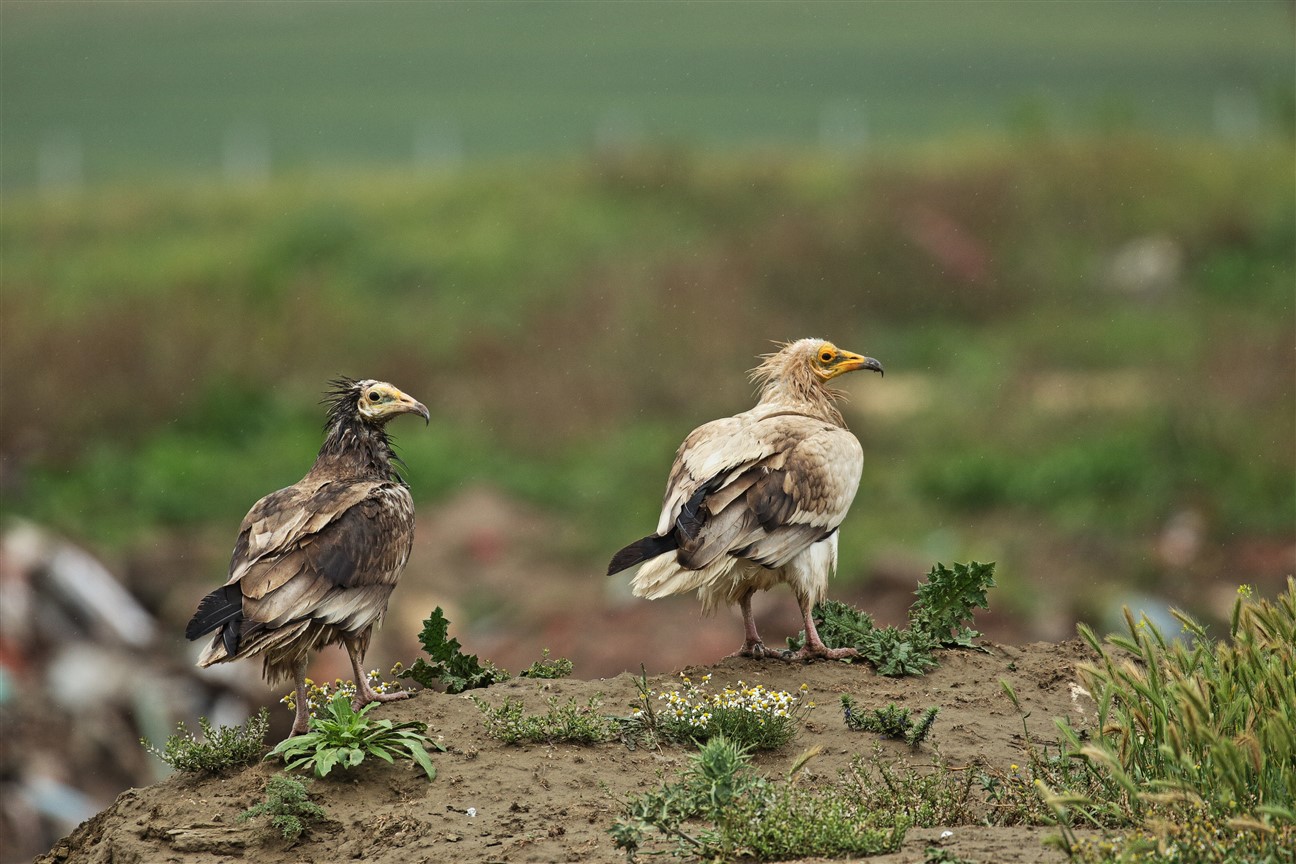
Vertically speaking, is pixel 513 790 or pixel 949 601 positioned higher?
pixel 949 601

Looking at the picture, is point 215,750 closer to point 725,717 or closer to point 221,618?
point 221,618

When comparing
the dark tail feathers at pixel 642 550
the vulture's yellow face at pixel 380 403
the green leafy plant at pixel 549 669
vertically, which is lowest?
the green leafy plant at pixel 549 669

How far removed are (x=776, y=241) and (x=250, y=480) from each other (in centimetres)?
1115

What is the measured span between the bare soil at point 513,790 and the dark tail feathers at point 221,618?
0.76 meters

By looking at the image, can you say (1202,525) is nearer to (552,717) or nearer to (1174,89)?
(552,717)

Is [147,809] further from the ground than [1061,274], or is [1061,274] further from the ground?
[1061,274]

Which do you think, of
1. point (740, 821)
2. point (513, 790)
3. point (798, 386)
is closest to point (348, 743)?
point (513, 790)

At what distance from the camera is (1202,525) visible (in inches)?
876

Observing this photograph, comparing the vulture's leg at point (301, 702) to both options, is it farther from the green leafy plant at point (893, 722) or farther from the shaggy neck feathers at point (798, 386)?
the shaggy neck feathers at point (798, 386)

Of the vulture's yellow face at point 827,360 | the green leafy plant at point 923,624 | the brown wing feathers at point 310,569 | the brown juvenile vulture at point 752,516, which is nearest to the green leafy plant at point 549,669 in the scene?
the brown juvenile vulture at point 752,516

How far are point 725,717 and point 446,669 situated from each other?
1983 millimetres

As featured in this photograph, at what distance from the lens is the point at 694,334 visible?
27.8 meters

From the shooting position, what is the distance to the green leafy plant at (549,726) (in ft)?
28.7

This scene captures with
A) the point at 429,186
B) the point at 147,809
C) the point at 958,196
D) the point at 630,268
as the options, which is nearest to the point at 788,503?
the point at 147,809
